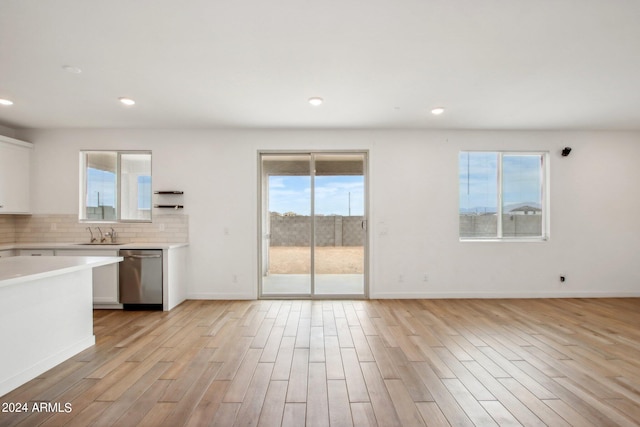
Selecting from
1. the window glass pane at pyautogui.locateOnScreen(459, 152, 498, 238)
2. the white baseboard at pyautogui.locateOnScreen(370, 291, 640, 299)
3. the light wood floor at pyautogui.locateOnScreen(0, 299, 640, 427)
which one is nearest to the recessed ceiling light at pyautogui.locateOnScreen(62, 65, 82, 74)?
the light wood floor at pyautogui.locateOnScreen(0, 299, 640, 427)

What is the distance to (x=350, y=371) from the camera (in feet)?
8.82

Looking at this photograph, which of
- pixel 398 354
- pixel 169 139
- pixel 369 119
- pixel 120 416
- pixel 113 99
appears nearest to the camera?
pixel 120 416

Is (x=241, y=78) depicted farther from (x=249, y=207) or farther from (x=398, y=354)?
(x=398, y=354)

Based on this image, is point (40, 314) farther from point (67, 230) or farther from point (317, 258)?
point (317, 258)

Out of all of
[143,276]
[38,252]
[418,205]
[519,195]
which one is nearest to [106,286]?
[143,276]

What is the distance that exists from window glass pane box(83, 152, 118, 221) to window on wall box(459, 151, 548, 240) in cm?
554

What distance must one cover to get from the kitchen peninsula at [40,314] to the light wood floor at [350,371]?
140mm

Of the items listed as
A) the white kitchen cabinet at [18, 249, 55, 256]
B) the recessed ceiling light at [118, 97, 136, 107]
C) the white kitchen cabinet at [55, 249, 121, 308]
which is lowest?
the white kitchen cabinet at [55, 249, 121, 308]

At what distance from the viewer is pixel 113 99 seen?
12.4 feet

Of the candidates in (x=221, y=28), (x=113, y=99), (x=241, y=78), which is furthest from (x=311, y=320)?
(x=113, y=99)

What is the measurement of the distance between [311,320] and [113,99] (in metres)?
3.50

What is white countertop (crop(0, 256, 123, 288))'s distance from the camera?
2297 millimetres

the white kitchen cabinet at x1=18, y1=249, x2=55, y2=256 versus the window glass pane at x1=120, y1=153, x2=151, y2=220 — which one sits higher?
the window glass pane at x1=120, y1=153, x2=151, y2=220

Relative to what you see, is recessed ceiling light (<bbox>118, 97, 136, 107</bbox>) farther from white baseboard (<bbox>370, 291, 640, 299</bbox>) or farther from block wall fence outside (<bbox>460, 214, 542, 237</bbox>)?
block wall fence outside (<bbox>460, 214, 542, 237</bbox>)
